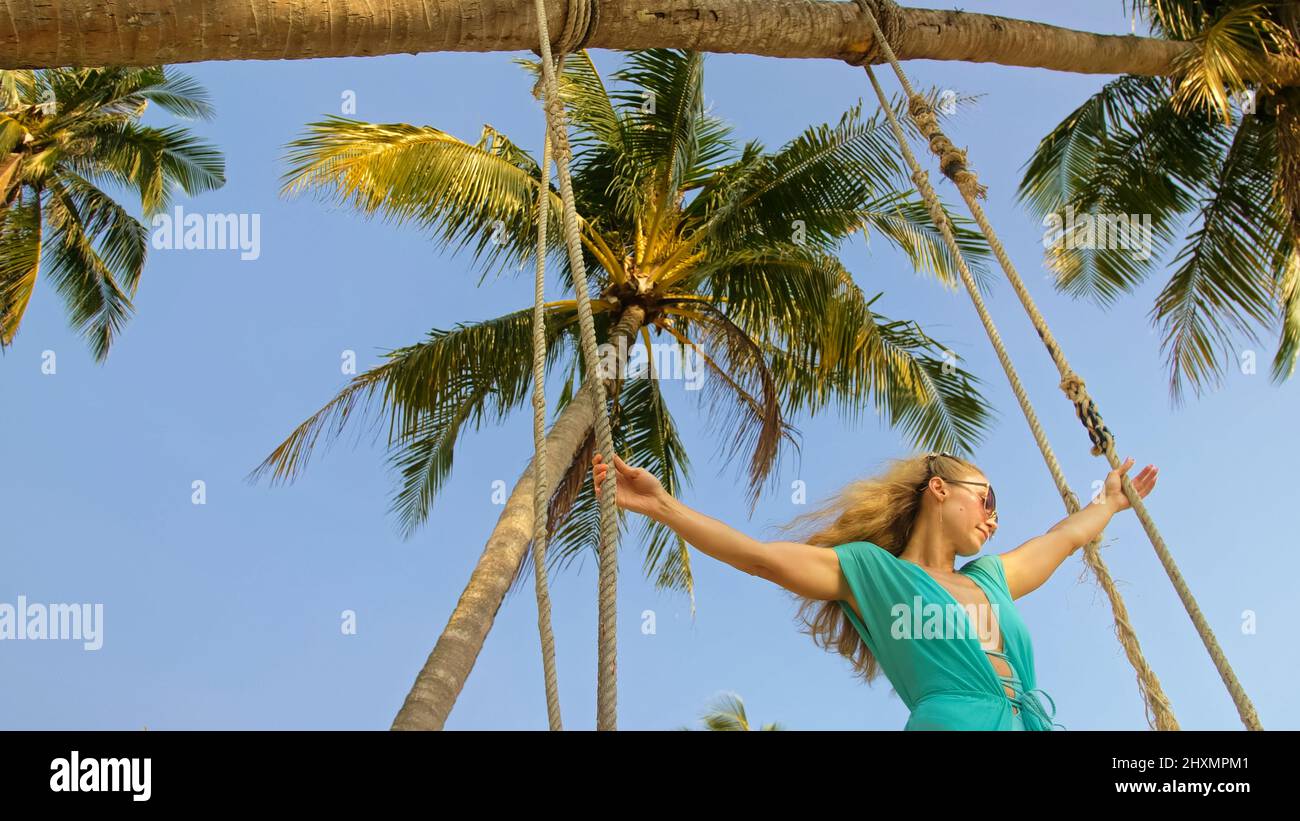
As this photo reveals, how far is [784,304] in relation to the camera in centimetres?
891

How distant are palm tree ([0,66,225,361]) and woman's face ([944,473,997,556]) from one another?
1333 cm

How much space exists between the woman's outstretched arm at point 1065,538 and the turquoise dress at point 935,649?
0.16m

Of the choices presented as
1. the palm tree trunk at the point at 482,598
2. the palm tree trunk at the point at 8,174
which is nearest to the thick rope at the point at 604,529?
the palm tree trunk at the point at 482,598

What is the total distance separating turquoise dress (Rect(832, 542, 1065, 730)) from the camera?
251 cm

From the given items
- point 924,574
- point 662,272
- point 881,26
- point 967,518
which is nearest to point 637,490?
point 924,574

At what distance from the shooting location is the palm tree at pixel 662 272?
850cm

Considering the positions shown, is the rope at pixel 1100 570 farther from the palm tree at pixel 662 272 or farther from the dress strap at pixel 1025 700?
the palm tree at pixel 662 272

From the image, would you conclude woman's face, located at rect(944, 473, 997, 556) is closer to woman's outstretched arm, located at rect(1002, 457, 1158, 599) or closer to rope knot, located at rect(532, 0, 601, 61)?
woman's outstretched arm, located at rect(1002, 457, 1158, 599)

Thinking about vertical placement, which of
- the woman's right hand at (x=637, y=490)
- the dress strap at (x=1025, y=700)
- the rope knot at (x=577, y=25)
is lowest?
the dress strap at (x=1025, y=700)

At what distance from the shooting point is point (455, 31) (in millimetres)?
3973

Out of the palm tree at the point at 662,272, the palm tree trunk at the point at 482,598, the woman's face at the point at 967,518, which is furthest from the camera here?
the palm tree at the point at 662,272

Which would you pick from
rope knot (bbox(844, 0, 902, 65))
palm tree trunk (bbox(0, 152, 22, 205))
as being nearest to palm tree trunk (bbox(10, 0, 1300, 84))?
rope knot (bbox(844, 0, 902, 65))
